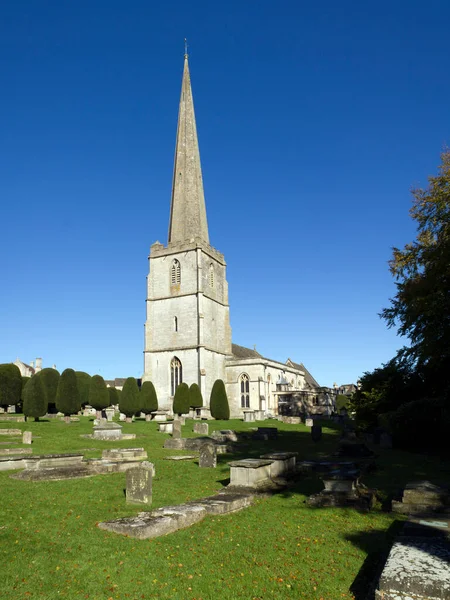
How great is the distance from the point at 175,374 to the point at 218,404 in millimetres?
7199

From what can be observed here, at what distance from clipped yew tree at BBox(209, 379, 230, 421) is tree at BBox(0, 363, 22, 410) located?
1666 centimetres

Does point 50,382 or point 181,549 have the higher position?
point 50,382

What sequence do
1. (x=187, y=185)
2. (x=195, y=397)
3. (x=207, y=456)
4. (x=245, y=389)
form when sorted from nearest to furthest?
(x=207, y=456)
(x=195, y=397)
(x=245, y=389)
(x=187, y=185)

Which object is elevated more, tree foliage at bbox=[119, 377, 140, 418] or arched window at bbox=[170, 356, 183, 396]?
arched window at bbox=[170, 356, 183, 396]

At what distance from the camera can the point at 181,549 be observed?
646 cm

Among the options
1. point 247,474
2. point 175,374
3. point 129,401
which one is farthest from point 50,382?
point 247,474

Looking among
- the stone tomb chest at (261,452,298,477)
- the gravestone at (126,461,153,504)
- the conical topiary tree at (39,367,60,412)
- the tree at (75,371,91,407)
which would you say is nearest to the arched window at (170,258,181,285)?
the tree at (75,371,91,407)

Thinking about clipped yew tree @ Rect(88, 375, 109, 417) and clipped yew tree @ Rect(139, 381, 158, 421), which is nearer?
clipped yew tree @ Rect(88, 375, 109, 417)

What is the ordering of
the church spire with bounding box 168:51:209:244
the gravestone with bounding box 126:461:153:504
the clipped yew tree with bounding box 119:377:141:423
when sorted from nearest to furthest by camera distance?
1. the gravestone with bounding box 126:461:153:504
2. the clipped yew tree with bounding box 119:377:141:423
3. the church spire with bounding box 168:51:209:244

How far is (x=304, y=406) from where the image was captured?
49844 millimetres

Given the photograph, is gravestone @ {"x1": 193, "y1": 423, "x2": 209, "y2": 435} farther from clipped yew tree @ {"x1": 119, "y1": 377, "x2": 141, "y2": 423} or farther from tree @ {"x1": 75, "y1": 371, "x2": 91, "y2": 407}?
tree @ {"x1": 75, "y1": 371, "x2": 91, "y2": 407}

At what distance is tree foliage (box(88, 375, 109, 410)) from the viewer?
115 ft

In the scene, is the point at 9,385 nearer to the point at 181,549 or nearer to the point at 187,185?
the point at 181,549

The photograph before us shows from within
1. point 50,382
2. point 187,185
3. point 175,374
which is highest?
point 187,185
